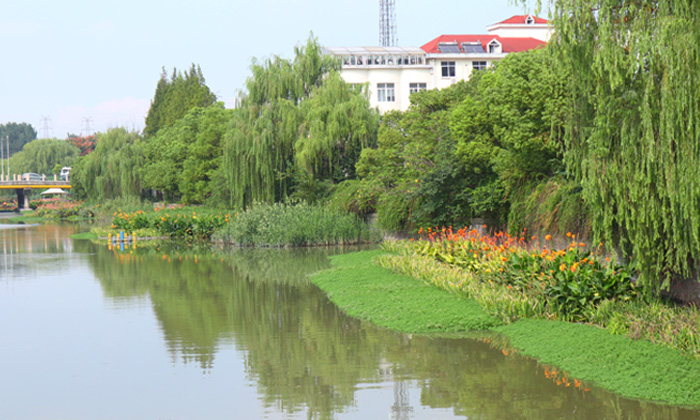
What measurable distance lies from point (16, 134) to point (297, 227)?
5299 inches

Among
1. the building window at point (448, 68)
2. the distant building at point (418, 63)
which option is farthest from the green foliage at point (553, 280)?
the building window at point (448, 68)

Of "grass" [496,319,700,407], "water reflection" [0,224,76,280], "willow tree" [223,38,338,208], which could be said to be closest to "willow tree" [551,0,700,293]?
"grass" [496,319,700,407]

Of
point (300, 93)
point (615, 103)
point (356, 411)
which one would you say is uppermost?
point (300, 93)

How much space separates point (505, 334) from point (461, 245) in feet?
20.9

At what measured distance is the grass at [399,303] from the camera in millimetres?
12930

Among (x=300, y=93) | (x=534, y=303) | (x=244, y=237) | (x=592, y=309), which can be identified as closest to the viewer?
(x=592, y=309)

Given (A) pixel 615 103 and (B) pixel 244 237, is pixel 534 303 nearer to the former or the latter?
(A) pixel 615 103

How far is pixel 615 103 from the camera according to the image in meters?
10.0

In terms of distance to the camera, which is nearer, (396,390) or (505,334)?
(396,390)

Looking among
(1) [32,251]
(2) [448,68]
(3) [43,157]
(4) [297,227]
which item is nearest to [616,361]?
(4) [297,227]

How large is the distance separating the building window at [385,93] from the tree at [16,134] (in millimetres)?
104830

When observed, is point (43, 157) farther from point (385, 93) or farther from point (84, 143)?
point (385, 93)

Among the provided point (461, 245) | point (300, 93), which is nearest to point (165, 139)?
point (300, 93)

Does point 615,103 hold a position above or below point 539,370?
above
